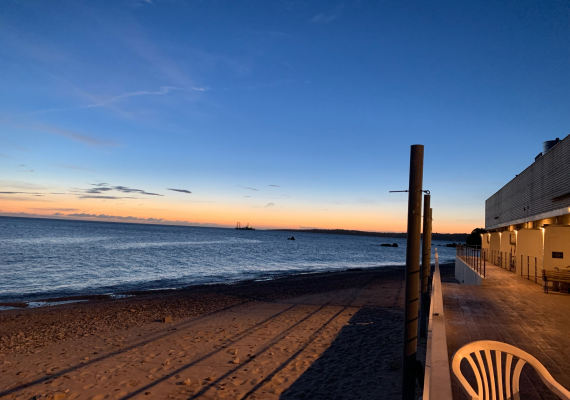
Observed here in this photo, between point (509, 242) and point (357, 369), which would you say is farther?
point (509, 242)

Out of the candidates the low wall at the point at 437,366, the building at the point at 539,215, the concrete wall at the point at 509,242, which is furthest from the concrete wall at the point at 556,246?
the low wall at the point at 437,366

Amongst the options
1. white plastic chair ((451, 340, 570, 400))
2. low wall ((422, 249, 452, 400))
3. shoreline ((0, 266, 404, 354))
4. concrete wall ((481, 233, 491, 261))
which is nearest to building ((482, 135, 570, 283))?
concrete wall ((481, 233, 491, 261))

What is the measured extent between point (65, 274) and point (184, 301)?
17.1 meters

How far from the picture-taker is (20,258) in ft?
123

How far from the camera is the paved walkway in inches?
178

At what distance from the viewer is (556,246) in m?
13.4

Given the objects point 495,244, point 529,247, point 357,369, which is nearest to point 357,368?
point 357,369

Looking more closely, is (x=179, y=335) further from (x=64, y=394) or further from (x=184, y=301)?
(x=184, y=301)

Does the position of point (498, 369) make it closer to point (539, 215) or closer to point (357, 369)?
point (357, 369)

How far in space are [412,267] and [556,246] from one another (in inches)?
501

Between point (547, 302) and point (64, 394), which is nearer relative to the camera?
point (64, 394)

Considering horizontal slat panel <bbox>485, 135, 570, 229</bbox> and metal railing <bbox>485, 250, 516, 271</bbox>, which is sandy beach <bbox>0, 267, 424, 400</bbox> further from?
metal railing <bbox>485, 250, 516, 271</bbox>

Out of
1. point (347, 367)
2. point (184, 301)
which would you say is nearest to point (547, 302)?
point (347, 367)

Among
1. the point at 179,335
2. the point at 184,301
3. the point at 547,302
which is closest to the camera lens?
the point at 547,302
